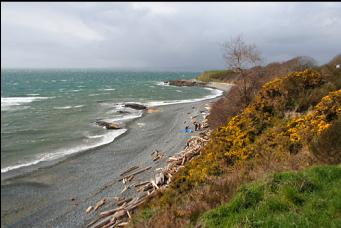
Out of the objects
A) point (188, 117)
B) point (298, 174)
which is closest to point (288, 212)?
point (298, 174)

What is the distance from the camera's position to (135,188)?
17.2m

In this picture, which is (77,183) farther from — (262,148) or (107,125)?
(107,125)

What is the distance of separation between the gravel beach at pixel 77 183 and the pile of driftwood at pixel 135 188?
46 cm

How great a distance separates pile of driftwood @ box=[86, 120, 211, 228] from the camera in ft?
43.2

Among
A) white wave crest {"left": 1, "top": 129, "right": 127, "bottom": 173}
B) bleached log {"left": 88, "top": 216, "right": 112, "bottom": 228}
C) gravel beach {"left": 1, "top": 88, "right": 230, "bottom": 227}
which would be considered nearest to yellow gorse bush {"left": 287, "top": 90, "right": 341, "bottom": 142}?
bleached log {"left": 88, "top": 216, "right": 112, "bottom": 228}

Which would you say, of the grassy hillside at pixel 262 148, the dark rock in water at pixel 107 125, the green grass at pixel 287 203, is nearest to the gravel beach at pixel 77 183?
the dark rock in water at pixel 107 125

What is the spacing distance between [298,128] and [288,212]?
7.57 metres

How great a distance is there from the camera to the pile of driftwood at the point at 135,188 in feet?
43.2

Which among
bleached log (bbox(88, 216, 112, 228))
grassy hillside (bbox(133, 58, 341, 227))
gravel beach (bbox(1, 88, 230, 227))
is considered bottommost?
gravel beach (bbox(1, 88, 230, 227))

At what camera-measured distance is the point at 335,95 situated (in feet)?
43.3

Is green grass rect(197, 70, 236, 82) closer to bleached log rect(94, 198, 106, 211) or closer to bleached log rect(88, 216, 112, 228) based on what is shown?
bleached log rect(94, 198, 106, 211)

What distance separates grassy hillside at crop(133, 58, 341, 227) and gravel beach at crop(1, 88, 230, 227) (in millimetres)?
5537

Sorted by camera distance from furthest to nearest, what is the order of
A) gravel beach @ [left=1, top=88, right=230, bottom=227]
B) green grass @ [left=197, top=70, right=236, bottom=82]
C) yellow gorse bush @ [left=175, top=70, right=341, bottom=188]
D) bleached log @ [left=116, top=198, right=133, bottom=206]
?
green grass @ [left=197, top=70, right=236, bottom=82] → gravel beach @ [left=1, top=88, right=230, bottom=227] → bleached log @ [left=116, top=198, right=133, bottom=206] → yellow gorse bush @ [left=175, top=70, right=341, bottom=188]

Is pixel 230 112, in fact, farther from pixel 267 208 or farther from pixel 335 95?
pixel 267 208
